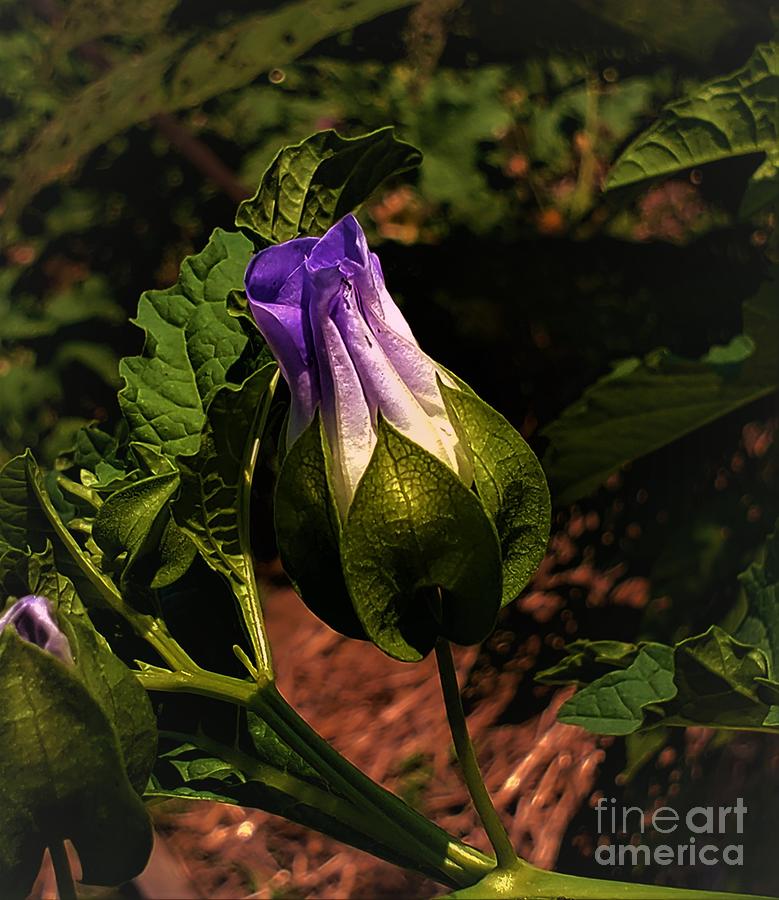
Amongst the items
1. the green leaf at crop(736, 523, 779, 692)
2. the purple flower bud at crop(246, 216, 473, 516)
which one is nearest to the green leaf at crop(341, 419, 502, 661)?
the purple flower bud at crop(246, 216, 473, 516)

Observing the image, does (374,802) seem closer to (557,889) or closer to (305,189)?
(557,889)

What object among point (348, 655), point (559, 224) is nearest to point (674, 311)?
point (559, 224)

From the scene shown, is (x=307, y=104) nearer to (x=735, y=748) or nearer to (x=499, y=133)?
(x=499, y=133)

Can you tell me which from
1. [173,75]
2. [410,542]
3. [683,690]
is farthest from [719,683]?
[173,75]

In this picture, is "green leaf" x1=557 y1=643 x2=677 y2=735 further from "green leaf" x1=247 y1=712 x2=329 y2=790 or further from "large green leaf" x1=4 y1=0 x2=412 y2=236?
"large green leaf" x1=4 y1=0 x2=412 y2=236

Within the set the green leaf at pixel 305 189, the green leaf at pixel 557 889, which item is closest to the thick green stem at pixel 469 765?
the green leaf at pixel 557 889

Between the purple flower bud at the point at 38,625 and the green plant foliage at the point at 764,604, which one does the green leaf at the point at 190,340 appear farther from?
the green plant foliage at the point at 764,604

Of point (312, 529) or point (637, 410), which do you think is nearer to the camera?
point (312, 529)

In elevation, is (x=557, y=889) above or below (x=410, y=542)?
below
